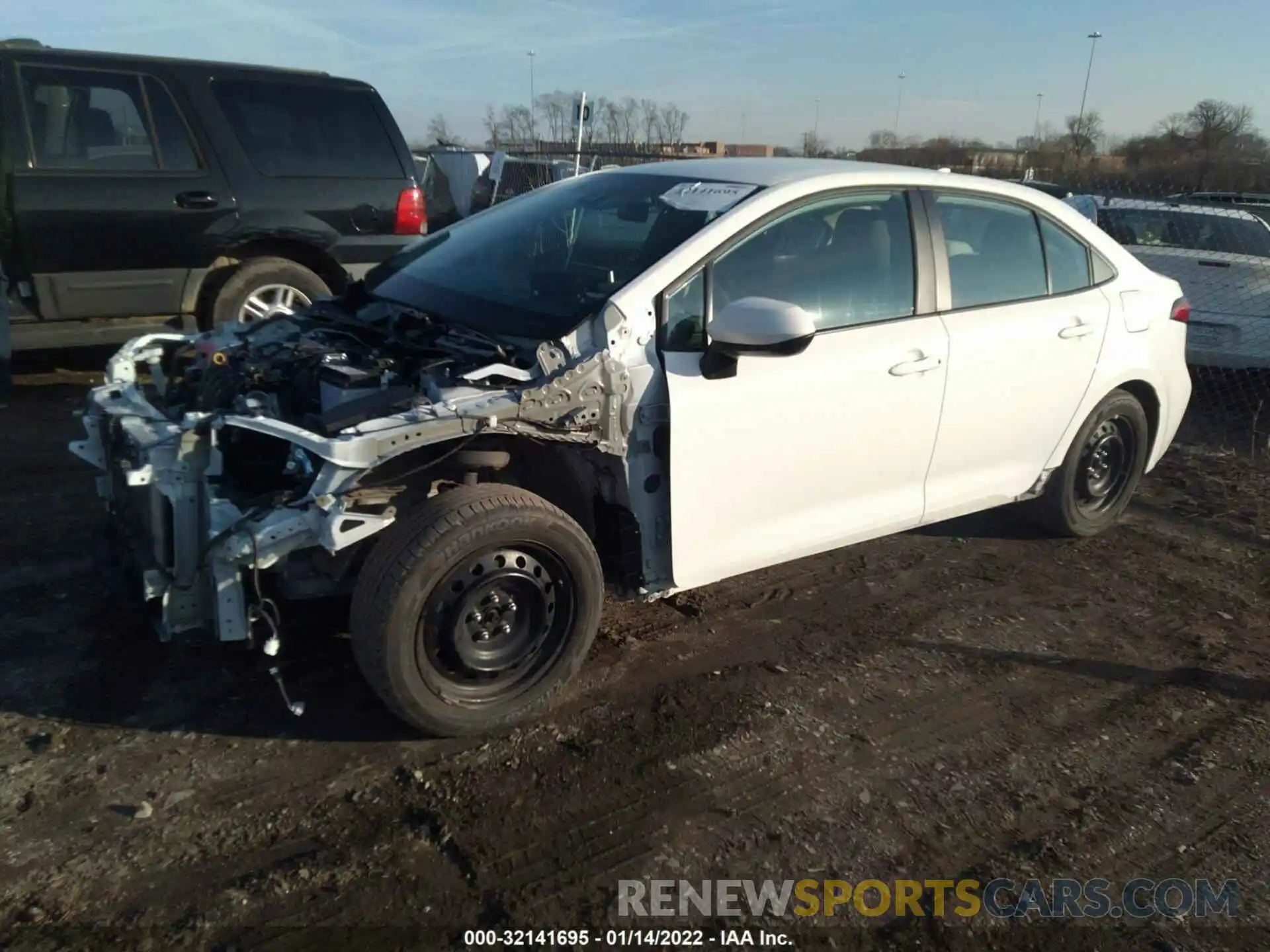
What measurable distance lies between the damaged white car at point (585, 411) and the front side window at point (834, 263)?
1 centimetres

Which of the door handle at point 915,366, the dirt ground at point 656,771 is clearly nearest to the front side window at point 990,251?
the door handle at point 915,366

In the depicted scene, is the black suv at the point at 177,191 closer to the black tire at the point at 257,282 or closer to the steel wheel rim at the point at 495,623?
the black tire at the point at 257,282

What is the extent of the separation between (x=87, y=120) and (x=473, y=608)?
17.3 feet

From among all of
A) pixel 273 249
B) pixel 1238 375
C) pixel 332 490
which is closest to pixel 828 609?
pixel 332 490

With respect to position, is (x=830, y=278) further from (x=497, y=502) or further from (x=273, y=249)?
(x=273, y=249)

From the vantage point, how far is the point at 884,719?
3645mm

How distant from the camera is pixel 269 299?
23.0ft

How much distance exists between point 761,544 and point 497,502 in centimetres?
114

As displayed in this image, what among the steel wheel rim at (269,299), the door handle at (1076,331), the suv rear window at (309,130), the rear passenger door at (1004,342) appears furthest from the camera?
the suv rear window at (309,130)

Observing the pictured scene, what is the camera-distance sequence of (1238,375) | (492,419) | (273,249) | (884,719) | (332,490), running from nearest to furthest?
(332,490) < (492,419) < (884,719) < (273,249) < (1238,375)

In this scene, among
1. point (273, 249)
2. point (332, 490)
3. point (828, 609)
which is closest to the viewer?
point (332, 490)

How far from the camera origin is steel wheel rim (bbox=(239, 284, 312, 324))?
6.91 metres

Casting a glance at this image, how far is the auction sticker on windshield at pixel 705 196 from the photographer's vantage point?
3848mm

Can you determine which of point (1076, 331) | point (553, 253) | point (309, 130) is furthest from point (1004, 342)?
point (309, 130)
